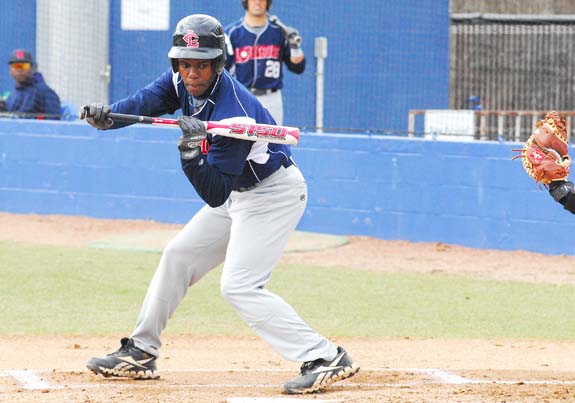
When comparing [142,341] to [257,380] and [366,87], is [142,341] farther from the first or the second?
[366,87]

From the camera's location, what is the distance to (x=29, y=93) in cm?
1375

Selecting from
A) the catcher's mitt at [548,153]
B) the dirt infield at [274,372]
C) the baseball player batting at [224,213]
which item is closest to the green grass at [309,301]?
the dirt infield at [274,372]

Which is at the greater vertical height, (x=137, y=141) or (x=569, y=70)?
(x=569, y=70)

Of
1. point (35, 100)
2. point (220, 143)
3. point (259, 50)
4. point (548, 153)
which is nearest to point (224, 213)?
point (220, 143)

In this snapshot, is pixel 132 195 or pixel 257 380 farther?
pixel 132 195

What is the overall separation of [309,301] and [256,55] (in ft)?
10.6

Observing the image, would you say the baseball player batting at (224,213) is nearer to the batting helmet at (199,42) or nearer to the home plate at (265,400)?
the batting helmet at (199,42)

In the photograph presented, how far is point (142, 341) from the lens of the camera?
236 inches

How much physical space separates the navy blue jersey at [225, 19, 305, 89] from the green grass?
1993 mm

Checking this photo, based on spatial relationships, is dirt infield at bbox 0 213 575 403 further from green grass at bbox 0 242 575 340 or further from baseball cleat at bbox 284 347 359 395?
green grass at bbox 0 242 575 340

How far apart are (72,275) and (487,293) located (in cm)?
353

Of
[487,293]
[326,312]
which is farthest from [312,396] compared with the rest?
[487,293]

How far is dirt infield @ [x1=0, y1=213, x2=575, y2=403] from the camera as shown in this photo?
18.2ft

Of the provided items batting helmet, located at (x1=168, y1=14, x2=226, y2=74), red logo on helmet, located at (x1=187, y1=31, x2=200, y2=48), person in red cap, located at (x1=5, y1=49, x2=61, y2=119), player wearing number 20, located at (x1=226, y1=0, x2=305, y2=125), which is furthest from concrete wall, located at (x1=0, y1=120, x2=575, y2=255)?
red logo on helmet, located at (x1=187, y1=31, x2=200, y2=48)
